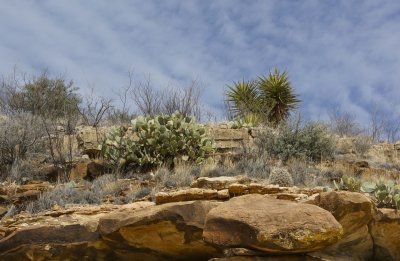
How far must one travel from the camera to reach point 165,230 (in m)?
6.20

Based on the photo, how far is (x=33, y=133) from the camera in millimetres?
13992

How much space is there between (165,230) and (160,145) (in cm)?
543

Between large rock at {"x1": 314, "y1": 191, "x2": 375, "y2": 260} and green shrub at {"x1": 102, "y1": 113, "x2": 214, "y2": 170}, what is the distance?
5.36 meters

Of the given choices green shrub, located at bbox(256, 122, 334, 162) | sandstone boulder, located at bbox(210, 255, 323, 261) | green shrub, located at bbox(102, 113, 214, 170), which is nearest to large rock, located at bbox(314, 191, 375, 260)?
sandstone boulder, located at bbox(210, 255, 323, 261)

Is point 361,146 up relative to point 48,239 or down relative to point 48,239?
up

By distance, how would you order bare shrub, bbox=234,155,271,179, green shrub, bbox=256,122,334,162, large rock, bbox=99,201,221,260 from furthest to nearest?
green shrub, bbox=256,122,334,162
bare shrub, bbox=234,155,271,179
large rock, bbox=99,201,221,260

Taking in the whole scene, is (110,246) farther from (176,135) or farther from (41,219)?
(176,135)

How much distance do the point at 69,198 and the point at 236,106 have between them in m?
10.5

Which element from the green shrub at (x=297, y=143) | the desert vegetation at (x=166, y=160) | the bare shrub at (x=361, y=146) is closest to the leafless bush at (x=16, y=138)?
the desert vegetation at (x=166, y=160)

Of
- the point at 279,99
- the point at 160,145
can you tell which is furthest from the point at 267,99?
the point at 160,145

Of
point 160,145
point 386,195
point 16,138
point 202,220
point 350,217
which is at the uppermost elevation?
point 16,138

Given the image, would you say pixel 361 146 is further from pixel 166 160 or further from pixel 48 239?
pixel 48 239

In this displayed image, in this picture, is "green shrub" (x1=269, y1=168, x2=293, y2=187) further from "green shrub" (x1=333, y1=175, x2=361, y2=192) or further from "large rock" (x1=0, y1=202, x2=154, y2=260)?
"large rock" (x1=0, y1=202, x2=154, y2=260)

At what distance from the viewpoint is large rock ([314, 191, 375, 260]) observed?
6.00m
